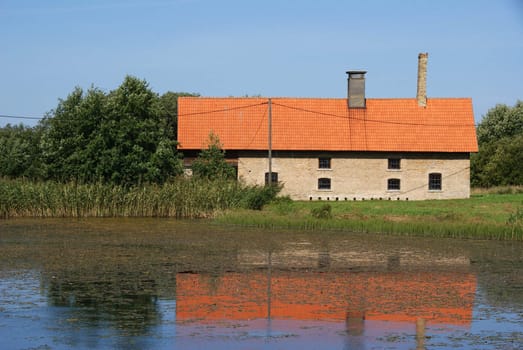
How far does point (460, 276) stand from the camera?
665 inches

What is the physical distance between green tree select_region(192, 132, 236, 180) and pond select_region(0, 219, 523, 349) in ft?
54.3

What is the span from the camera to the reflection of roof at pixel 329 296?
41.3 feet

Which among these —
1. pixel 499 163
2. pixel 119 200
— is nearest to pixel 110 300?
pixel 119 200

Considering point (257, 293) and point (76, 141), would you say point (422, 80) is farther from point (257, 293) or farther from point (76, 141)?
point (257, 293)

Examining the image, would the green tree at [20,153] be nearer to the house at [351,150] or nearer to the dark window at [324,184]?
the house at [351,150]

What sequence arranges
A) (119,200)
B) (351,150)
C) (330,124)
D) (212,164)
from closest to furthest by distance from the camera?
(119,200) < (212,164) < (351,150) < (330,124)

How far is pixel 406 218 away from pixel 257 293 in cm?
1654

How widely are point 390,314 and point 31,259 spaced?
9421 mm

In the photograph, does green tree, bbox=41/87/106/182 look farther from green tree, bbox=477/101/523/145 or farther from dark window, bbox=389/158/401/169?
green tree, bbox=477/101/523/145

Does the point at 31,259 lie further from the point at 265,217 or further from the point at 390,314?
the point at 265,217

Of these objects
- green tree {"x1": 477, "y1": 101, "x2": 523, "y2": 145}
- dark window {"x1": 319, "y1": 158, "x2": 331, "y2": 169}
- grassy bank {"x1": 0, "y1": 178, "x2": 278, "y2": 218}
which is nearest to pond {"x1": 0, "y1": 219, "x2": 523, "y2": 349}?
grassy bank {"x1": 0, "y1": 178, "x2": 278, "y2": 218}

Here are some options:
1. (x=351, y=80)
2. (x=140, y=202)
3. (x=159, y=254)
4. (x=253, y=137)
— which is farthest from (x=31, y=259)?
(x=351, y=80)

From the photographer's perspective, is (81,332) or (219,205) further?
(219,205)

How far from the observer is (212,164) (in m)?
41.2
